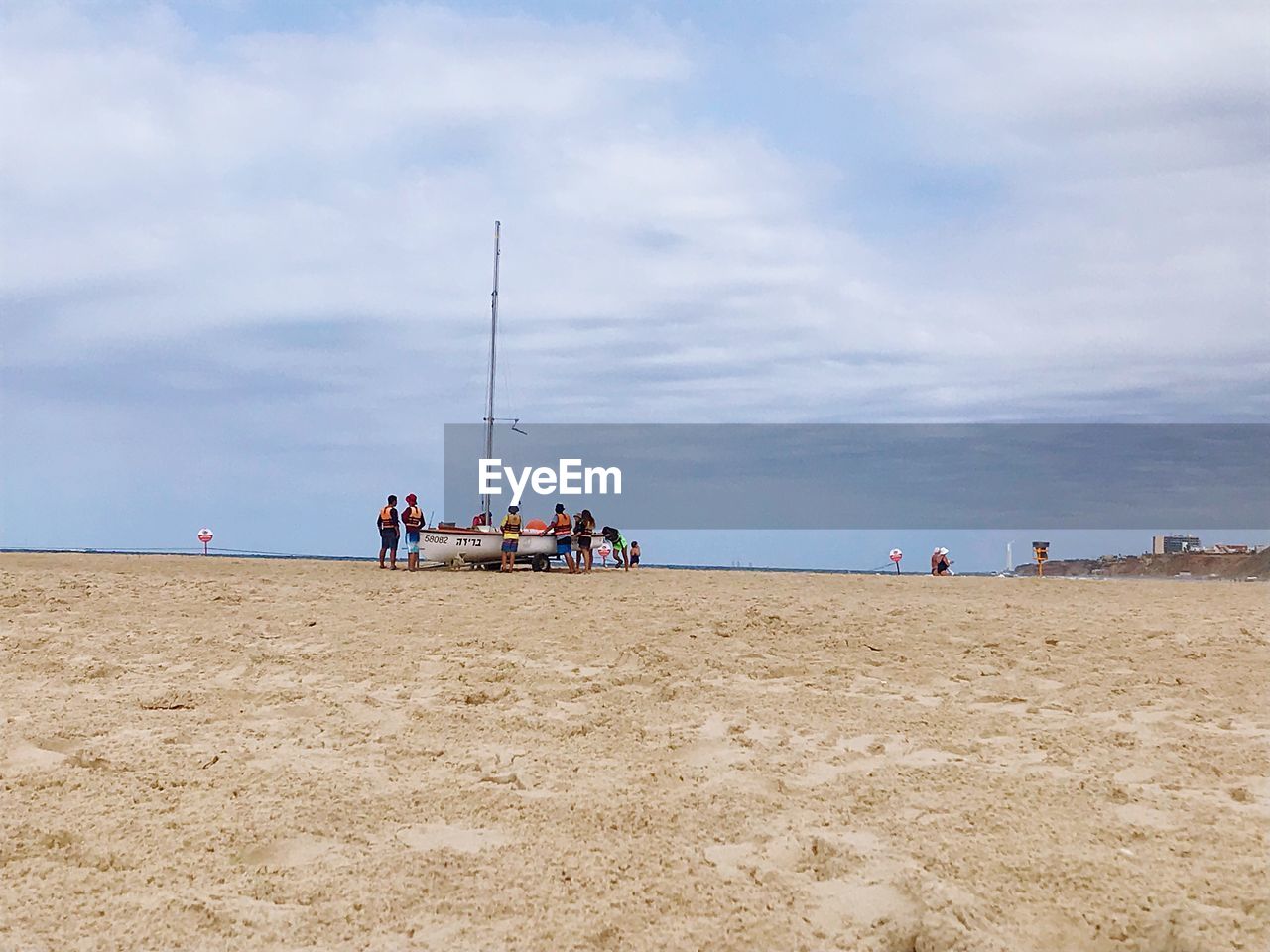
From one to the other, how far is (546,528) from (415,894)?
2009 cm

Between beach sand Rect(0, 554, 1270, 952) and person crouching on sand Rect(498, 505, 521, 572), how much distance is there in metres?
11.4

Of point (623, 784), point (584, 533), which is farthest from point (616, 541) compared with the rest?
point (623, 784)

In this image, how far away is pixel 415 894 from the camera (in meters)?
4.88

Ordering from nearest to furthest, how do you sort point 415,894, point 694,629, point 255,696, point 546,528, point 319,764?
point 415,894 → point 319,764 → point 255,696 → point 694,629 → point 546,528

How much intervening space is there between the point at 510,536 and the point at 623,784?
17.0m

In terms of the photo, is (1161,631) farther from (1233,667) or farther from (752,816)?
(752,816)

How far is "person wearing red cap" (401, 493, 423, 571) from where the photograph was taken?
23000 millimetres

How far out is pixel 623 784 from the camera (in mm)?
6363

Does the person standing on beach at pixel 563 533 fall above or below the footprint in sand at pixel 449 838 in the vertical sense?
above

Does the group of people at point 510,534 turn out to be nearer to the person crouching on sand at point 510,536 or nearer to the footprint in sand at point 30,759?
the person crouching on sand at point 510,536

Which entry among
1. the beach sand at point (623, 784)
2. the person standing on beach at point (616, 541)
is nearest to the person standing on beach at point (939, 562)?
the person standing on beach at point (616, 541)

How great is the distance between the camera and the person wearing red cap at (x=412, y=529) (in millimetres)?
Result: 23000

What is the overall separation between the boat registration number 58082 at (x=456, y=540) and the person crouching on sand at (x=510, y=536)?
3.13ft

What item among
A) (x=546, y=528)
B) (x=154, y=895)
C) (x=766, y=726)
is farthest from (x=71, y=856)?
(x=546, y=528)
